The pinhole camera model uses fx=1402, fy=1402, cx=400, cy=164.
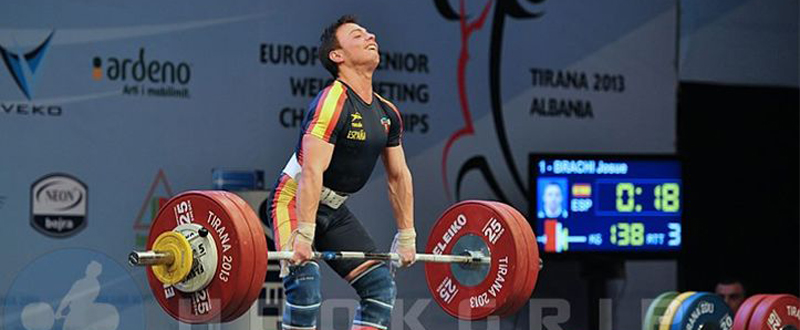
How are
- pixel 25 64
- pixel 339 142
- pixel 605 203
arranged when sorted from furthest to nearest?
pixel 605 203 → pixel 25 64 → pixel 339 142

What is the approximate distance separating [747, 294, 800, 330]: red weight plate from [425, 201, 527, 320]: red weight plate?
5.23 ft

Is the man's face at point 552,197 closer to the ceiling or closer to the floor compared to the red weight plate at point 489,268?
closer to the ceiling

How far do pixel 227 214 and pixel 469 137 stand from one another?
4414mm

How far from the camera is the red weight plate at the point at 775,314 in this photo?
680cm

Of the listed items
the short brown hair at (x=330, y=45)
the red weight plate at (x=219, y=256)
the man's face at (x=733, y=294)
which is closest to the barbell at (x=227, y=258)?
the red weight plate at (x=219, y=256)

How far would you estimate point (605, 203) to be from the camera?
907 centimetres

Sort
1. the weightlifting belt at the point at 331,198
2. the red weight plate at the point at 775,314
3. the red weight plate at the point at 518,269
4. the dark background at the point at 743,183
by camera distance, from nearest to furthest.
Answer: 1. the weightlifting belt at the point at 331,198
2. the red weight plate at the point at 518,269
3. the red weight plate at the point at 775,314
4. the dark background at the point at 743,183

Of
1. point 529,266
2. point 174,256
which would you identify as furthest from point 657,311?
point 174,256

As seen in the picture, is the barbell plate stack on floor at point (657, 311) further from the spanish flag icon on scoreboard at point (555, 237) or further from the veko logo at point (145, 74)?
the veko logo at point (145, 74)

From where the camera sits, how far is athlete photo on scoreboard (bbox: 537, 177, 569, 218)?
8.95 m

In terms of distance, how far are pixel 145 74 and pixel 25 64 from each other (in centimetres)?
70

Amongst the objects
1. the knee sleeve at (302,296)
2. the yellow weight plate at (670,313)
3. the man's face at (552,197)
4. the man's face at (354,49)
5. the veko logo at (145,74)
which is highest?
the veko logo at (145,74)

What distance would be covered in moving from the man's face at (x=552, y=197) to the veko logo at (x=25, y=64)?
10.6 ft

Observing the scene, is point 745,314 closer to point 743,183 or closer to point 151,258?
point 151,258
